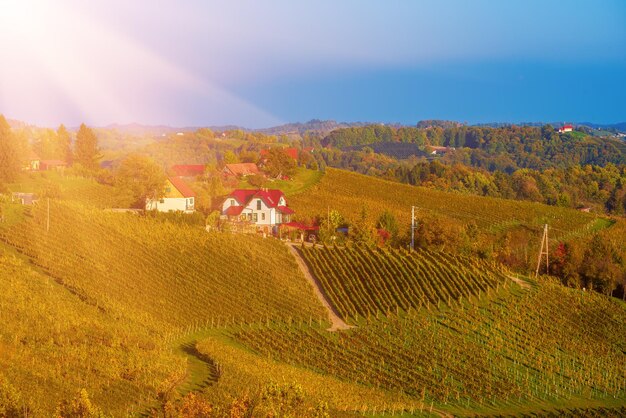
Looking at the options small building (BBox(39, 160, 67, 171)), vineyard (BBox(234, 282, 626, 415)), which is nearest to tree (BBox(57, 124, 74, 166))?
small building (BBox(39, 160, 67, 171))

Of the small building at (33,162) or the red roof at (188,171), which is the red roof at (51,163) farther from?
the red roof at (188,171)

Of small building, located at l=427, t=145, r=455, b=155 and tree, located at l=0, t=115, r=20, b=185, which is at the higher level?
small building, located at l=427, t=145, r=455, b=155

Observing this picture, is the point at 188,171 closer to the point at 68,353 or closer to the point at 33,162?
the point at 33,162

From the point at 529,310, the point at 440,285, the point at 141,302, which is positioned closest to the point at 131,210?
the point at 141,302

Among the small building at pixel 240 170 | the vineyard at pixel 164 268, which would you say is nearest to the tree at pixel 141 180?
the vineyard at pixel 164 268

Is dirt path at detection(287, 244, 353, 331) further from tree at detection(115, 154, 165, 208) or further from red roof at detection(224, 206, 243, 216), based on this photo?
tree at detection(115, 154, 165, 208)

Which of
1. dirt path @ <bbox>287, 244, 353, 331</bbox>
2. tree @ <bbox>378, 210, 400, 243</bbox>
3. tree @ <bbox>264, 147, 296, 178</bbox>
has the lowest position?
dirt path @ <bbox>287, 244, 353, 331</bbox>

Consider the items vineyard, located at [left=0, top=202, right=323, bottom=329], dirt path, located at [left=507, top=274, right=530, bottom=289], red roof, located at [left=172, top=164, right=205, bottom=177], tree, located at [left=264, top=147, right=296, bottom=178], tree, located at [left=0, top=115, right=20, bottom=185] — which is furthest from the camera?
tree, located at [left=264, top=147, right=296, bottom=178]
